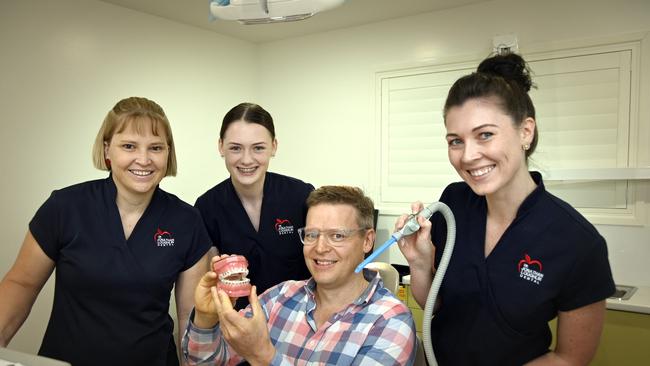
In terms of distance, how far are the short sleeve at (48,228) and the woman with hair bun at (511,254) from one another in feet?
3.59

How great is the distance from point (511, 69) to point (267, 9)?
74 centimetres

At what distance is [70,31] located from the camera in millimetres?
2803

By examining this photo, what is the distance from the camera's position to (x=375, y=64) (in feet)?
11.9

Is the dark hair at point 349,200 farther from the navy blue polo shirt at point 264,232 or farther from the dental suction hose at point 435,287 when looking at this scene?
the navy blue polo shirt at point 264,232

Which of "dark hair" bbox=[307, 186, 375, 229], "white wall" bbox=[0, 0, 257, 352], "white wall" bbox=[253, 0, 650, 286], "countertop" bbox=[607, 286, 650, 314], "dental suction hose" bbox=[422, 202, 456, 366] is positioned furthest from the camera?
"white wall" bbox=[253, 0, 650, 286]

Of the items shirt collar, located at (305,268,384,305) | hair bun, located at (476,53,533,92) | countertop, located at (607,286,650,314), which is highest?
hair bun, located at (476,53,533,92)

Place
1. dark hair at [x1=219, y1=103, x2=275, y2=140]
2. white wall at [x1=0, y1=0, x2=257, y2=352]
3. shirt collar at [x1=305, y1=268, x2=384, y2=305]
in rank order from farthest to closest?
white wall at [x1=0, y1=0, x2=257, y2=352] < dark hair at [x1=219, y1=103, x2=275, y2=140] < shirt collar at [x1=305, y1=268, x2=384, y2=305]

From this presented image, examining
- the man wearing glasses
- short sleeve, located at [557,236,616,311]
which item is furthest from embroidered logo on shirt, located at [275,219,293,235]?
short sleeve, located at [557,236,616,311]

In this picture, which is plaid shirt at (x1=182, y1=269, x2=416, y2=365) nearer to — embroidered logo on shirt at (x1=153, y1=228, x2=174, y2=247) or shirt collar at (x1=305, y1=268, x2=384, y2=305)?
shirt collar at (x1=305, y1=268, x2=384, y2=305)

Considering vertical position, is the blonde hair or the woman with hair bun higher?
the blonde hair

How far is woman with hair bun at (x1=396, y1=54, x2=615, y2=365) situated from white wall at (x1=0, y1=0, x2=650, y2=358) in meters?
1.93

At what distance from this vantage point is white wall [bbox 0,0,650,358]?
262 centimetres

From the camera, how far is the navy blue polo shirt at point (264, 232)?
1915 mm

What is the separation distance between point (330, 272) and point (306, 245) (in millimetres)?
123
